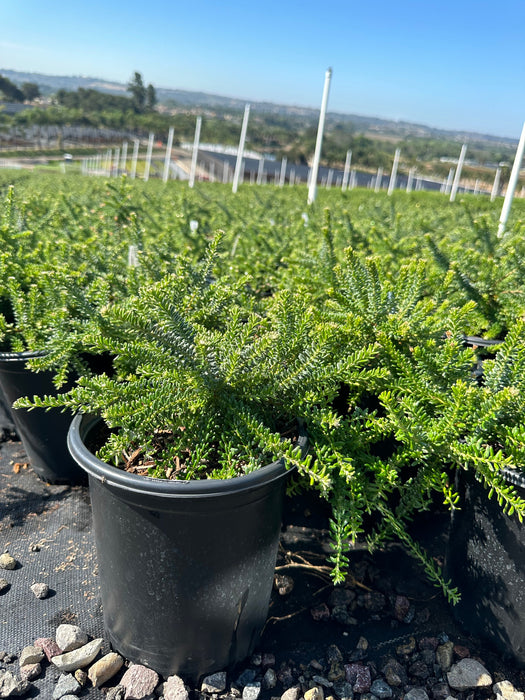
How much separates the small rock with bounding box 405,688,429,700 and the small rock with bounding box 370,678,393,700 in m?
0.06

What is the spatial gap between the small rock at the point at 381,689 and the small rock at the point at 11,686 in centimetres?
126

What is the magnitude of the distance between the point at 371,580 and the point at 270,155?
93.1 meters

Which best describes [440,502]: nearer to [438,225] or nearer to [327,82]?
[438,225]

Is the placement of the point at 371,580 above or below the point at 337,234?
below

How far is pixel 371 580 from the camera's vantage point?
7.70 ft

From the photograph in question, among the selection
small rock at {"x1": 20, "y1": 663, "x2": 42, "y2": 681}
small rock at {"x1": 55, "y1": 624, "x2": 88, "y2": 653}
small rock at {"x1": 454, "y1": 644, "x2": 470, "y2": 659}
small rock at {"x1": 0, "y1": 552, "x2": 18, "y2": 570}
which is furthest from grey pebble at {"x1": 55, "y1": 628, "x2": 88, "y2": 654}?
small rock at {"x1": 454, "y1": 644, "x2": 470, "y2": 659}

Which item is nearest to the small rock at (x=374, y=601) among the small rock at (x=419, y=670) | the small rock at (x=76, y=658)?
the small rock at (x=419, y=670)

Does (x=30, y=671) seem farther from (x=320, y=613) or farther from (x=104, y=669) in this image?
(x=320, y=613)

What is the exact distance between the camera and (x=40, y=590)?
222 centimetres

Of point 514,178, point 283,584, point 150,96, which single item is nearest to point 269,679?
point 283,584

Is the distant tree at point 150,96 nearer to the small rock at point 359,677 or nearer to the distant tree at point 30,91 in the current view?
the distant tree at point 30,91

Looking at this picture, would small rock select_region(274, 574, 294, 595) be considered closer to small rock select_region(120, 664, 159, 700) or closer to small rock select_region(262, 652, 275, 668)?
small rock select_region(262, 652, 275, 668)

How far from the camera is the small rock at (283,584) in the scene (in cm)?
227

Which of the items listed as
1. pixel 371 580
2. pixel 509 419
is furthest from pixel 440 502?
pixel 509 419
